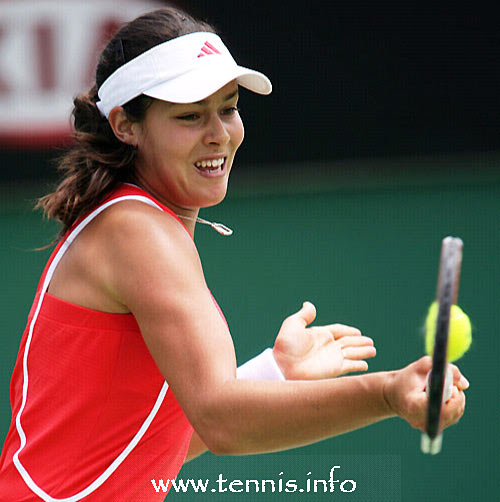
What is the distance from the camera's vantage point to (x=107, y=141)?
214 cm

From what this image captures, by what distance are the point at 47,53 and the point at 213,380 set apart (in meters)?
5.37

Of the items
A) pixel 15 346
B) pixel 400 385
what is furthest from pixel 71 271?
pixel 15 346

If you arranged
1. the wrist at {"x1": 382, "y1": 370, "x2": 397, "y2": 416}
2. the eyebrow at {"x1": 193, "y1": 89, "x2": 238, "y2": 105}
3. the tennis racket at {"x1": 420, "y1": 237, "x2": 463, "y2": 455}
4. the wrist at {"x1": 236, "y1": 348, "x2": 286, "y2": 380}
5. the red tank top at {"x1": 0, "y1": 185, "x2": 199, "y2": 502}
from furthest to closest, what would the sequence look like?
the wrist at {"x1": 236, "y1": 348, "x2": 286, "y2": 380}
the eyebrow at {"x1": 193, "y1": 89, "x2": 238, "y2": 105}
the red tank top at {"x1": 0, "y1": 185, "x2": 199, "y2": 502}
the wrist at {"x1": 382, "y1": 370, "x2": 397, "y2": 416}
the tennis racket at {"x1": 420, "y1": 237, "x2": 463, "y2": 455}

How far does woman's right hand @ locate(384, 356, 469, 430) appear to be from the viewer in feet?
4.58

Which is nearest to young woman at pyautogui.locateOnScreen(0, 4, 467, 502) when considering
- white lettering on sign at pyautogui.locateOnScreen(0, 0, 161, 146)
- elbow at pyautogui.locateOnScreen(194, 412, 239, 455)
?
elbow at pyautogui.locateOnScreen(194, 412, 239, 455)

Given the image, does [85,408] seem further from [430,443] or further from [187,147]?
[430,443]

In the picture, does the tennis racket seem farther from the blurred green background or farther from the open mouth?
the blurred green background

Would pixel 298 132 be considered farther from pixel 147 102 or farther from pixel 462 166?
pixel 147 102

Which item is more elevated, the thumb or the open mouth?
the open mouth

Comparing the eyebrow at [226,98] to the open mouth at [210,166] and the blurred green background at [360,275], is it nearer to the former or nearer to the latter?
the open mouth at [210,166]

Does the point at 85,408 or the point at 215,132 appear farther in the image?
the point at 215,132

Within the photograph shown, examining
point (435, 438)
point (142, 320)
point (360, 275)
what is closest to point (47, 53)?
point (360, 275)

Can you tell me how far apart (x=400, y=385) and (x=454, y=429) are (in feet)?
9.32

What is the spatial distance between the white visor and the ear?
2cm
